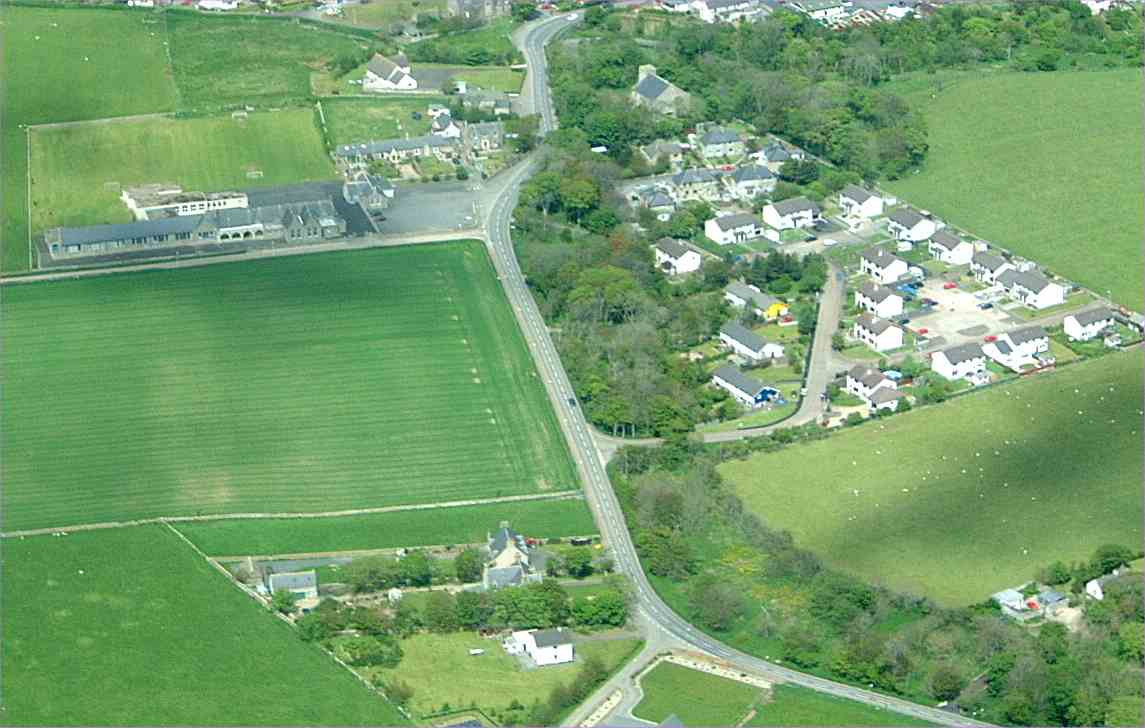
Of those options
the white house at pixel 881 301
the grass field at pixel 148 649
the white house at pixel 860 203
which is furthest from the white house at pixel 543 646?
the white house at pixel 860 203

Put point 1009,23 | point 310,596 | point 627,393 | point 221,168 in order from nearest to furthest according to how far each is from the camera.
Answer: point 310,596
point 627,393
point 221,168
point 1009,23

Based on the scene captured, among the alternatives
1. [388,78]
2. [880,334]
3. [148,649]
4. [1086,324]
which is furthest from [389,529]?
[388,78]

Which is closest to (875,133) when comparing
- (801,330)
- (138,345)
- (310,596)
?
(801,330)

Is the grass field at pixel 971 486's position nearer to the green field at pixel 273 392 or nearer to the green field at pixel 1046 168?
the green field at pixel 273 392

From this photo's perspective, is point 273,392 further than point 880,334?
No

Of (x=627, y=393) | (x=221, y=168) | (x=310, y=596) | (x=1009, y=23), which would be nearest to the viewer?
(x=310, y=596)

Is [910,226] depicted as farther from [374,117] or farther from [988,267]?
[374,117]

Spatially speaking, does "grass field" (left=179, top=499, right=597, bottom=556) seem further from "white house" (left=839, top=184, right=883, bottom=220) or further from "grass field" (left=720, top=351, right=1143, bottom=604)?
"white house" (left=839, top=184, right=883, bottom=220)

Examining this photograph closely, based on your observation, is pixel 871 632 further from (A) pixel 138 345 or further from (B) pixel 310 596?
(A) pixel 138 345
